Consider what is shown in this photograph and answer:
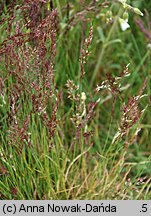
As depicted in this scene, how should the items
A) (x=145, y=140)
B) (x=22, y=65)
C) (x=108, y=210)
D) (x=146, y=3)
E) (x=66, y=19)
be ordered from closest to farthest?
(x=22, y=65) → (x=108, y=210) → (x=66, y=19) → (x=145, y=140) → (x=146, y=3)

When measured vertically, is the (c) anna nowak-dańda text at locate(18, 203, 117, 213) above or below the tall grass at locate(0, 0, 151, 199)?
below

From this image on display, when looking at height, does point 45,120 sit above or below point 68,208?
above

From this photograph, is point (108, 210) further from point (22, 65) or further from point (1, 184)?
point (22, 65)

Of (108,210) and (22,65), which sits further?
(108,210)

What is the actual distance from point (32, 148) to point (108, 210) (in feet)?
1.17

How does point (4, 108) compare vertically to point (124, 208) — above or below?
above

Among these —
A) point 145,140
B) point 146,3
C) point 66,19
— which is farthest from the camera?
point 146,3

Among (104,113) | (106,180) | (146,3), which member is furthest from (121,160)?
(146,3)

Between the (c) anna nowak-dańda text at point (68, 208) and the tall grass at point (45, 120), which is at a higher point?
the tall grass at point (45, 120)

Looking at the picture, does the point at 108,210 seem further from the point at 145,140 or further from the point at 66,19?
the point at 66,19

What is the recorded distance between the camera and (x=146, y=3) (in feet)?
8.36

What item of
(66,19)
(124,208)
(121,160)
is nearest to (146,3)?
(66,19)

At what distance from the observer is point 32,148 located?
1700 mm

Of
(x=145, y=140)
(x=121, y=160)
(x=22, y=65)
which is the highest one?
(x=22, y=65)
